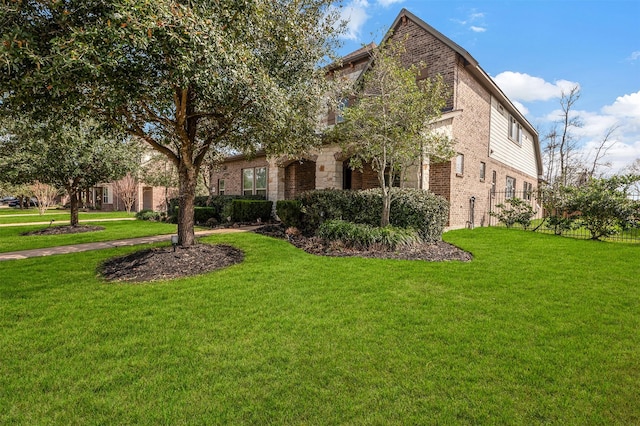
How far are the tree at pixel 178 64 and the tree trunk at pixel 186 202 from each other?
0.08 ft

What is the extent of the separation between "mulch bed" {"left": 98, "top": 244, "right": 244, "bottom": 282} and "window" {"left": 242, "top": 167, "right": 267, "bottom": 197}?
996 centimetres

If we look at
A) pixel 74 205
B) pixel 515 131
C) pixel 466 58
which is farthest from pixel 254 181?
pixel 515 131

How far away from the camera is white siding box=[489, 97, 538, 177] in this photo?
14984mm

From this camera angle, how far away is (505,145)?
1652cm

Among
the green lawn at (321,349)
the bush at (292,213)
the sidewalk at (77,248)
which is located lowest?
the green lawn at (321,349)

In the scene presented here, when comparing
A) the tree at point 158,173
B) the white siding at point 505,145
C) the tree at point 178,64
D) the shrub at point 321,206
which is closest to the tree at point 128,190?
the tree at point 158,173

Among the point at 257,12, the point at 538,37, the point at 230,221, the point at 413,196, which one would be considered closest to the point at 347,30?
the point at 257,12

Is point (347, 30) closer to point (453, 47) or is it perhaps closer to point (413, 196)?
point (413, 196)

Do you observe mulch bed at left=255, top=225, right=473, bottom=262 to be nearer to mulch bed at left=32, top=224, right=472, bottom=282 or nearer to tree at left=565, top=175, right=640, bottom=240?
mulch bed at left=32, top=224, right=472, bottom=282

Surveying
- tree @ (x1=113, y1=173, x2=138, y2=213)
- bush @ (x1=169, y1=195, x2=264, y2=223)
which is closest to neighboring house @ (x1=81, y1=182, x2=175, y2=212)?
tree @ (x1=113, y1=173, x2=138, y2=213)

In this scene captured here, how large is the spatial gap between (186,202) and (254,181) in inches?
419

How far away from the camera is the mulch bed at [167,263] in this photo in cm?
578

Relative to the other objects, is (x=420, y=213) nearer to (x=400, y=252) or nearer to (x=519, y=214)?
(x=400, y=252)

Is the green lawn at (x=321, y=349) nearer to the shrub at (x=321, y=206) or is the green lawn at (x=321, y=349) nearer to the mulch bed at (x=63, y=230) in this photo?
the shrub at (x=321, y=206)
